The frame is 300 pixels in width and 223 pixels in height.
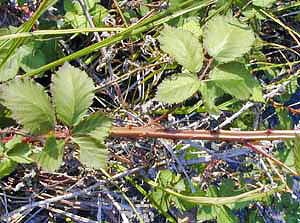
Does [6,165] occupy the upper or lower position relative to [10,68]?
lower

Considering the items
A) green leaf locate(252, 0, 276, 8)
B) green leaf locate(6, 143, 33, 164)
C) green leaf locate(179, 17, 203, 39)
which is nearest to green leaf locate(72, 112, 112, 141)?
green leaf locate(6, 143, 33, 164)

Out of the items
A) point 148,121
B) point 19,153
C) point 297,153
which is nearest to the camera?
point 297,153

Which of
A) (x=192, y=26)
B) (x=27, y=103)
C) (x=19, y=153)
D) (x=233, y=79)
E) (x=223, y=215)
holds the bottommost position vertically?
(x=223, y=215)

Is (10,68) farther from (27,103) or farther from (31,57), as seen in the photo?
(27,103)

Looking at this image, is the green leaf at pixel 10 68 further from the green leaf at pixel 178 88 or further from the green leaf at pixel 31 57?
the green leaf at pixel 178 88

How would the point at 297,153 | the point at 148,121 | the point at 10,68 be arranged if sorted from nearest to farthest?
1. the point at 297,153
2. the point at 10,68
3. the point at 148,121

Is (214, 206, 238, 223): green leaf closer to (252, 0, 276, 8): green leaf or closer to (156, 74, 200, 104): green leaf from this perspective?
(156, 74, 200, 104): green leaf

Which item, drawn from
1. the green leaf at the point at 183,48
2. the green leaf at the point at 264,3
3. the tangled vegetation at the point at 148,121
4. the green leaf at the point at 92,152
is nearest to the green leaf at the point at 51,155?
the green leaf at the point at 92,152

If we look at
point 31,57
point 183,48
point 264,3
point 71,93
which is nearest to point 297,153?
point 183,48
